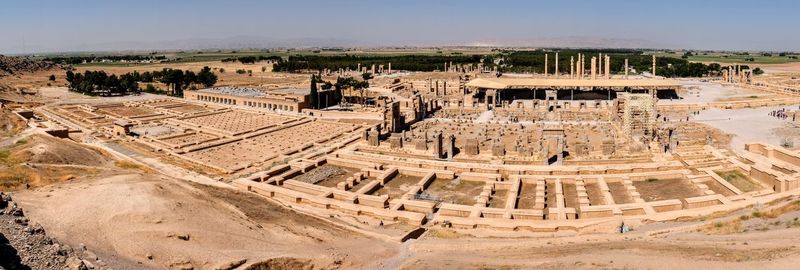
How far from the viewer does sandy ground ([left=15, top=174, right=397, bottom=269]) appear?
16781 millimetres

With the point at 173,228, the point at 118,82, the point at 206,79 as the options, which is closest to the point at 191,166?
the point at 173,228

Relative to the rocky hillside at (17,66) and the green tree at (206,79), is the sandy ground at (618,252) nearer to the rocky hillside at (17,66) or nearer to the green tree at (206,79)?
the green tree at (206,79)

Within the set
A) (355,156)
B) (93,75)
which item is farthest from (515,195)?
(93,75)

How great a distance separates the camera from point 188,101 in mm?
71250

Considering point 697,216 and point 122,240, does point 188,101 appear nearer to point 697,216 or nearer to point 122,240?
point 122,240

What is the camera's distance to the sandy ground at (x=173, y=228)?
55.1 ft

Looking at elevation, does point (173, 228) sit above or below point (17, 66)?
below

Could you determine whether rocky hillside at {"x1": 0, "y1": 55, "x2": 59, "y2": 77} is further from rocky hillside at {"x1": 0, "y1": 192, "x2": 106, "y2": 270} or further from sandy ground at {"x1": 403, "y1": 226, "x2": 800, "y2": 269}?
sandy ground at {"x1": 403, "y1": 226, "x2": 800, "y2": 269}

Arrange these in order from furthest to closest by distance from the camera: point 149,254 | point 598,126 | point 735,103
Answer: point 735,103
point 598,126
point 149,254

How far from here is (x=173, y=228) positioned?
58.6ft

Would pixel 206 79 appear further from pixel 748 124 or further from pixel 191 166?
pixel 748 124

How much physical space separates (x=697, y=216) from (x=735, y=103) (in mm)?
48036

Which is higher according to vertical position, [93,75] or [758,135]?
[93,75]

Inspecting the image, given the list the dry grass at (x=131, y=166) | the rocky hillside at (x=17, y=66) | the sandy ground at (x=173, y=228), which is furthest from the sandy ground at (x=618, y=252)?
the rocky hillside at (x=17, y=66)
